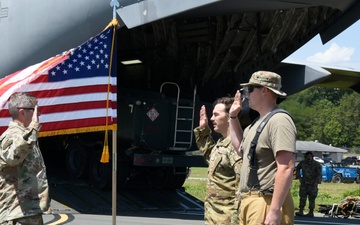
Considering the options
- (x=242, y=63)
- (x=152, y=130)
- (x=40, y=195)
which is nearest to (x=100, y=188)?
(x=152, y=130)

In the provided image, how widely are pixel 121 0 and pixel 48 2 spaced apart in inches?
62.7

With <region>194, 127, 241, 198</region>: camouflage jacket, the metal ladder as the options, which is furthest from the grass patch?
<region>194, 127, 241, 198</region>: camouflage jacket

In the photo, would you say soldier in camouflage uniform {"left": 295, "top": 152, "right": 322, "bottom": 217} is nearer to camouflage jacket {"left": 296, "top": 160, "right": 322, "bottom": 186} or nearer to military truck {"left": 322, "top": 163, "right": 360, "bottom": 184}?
camouflage jacket {"left": 296, "top": 160, "right": 322, "bottom": 186}

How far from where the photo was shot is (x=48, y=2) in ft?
46.0

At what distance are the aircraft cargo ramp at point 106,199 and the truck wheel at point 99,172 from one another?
136mm

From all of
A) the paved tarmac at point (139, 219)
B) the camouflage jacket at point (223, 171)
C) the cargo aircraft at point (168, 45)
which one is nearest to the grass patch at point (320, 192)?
the cargo aircraft at point (168, 45)

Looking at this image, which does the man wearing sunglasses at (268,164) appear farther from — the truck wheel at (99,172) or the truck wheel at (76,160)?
the truck wheel at (76,160)

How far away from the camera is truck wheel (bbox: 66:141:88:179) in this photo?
16328 mm

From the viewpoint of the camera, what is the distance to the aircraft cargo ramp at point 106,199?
14.9m

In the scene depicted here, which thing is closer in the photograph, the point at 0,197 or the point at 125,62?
the point at 0,197

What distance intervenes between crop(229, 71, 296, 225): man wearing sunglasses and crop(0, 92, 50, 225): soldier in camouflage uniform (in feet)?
6.13

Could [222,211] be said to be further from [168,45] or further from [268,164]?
[168,45]

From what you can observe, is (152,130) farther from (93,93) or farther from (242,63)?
(93,93)

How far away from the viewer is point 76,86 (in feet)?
38.9
